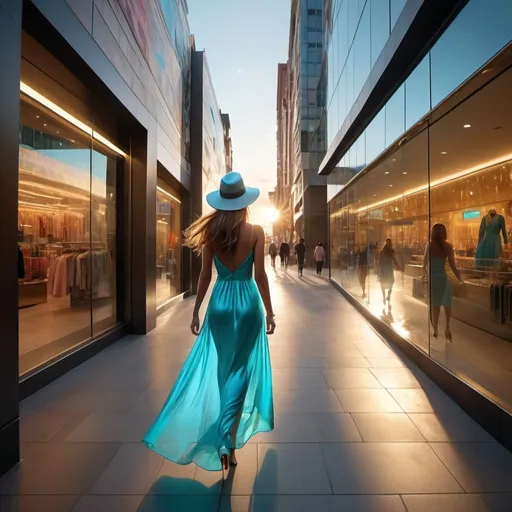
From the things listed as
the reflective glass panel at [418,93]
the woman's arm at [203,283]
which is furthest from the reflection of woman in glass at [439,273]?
the woman's arm at [203,283]

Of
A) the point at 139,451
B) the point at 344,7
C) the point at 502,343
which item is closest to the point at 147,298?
the point at 139,451

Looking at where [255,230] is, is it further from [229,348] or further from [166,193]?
[166,193]

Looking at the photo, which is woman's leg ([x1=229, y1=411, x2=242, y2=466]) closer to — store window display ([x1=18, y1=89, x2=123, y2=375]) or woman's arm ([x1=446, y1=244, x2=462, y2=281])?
store window display ([x1=18, y1=89, x2=123, y2=375])

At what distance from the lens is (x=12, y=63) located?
2.85 m

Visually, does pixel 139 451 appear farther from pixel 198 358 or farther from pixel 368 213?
pixel 368 213

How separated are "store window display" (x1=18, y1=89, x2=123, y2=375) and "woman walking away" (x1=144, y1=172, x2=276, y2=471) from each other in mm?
2494

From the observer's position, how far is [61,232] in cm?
588

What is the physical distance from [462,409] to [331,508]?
2.20 meters

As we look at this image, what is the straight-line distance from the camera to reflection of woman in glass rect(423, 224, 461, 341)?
208 inches

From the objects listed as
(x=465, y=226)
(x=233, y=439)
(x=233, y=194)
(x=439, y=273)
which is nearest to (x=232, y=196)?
(x=233, y=194)

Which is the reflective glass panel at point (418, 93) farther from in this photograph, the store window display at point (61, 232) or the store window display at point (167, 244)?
the store window display at point (167, 244)

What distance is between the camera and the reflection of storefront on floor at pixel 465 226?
4.29 meters

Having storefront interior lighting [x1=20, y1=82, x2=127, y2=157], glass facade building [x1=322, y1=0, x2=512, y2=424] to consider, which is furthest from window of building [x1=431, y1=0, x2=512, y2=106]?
storefront interior lighting [x1=20, y1=82, x2=127, y2=157]

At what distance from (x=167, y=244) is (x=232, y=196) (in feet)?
29.1
